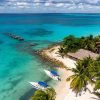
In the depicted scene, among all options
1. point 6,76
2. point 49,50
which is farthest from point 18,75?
point 49,50

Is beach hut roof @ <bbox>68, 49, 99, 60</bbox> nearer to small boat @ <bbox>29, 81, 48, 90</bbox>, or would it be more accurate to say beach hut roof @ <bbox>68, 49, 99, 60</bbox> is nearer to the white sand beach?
the white sand beach

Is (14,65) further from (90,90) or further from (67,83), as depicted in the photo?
(90,90)

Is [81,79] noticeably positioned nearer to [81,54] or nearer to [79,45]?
[81,54]

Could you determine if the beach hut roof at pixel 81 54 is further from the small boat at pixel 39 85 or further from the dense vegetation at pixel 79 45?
the small boat at pixel 39 85

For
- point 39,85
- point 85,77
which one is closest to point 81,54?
point 85,77

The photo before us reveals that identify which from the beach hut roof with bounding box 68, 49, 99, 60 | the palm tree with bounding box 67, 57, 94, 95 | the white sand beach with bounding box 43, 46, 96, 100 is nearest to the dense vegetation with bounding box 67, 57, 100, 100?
the palm tree with bounding box 67, 57, 94, 95

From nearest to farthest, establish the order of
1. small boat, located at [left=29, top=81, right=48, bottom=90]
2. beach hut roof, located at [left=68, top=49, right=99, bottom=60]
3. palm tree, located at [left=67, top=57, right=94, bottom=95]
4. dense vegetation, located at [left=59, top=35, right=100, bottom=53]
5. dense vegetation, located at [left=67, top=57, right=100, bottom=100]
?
1. dense vegetation, located at [left=67, top=57, right=100, bottom=100]
2. palm tree, located at [left=67, top=57, right=94, bottom=95]
3. small boat, located at [left=29, top=81, right=48, bottom=90]
4. beach hut roof, located at [left=68, top=49, right=99, bottom=60]
5. dense vegetation, located at [left=59, top=35, right=100, bottom=53]

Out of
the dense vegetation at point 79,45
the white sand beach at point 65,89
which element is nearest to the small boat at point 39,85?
the white sand beach at point 65,89

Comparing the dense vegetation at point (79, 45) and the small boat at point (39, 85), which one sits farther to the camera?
the dense vegetation at point (79, 45)

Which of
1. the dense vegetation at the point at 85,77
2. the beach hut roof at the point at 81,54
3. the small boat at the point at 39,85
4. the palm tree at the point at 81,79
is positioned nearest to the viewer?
the dense vegetation at the point at 85,77

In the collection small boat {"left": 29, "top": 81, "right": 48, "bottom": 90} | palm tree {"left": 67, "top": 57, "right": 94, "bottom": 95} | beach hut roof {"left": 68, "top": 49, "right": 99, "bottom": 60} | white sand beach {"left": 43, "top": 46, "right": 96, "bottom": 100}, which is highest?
palm tree {"left": 67, "top": 57, "right": 94, "bottom": 95}

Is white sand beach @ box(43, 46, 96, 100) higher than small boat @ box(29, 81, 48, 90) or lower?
lower
